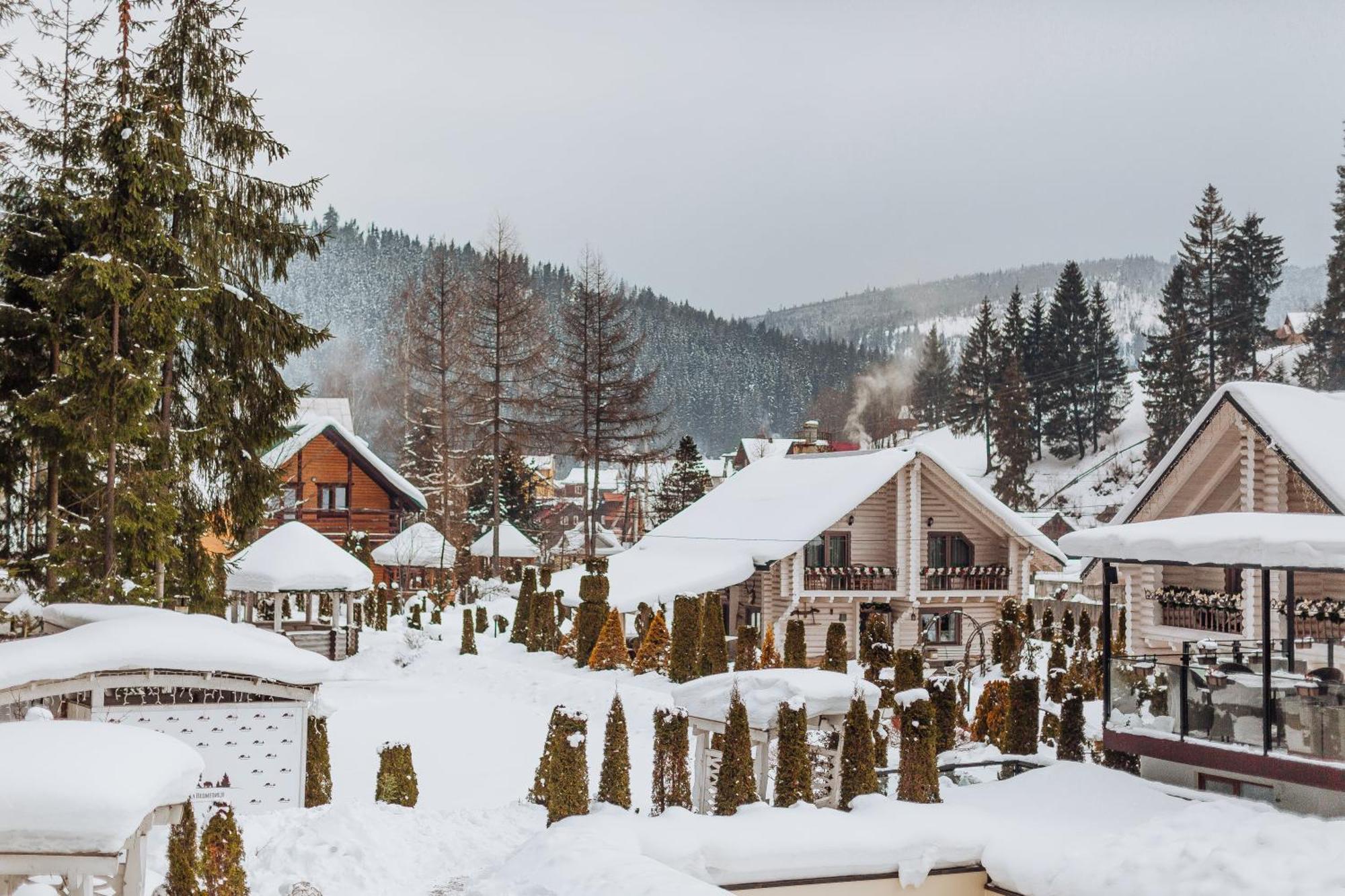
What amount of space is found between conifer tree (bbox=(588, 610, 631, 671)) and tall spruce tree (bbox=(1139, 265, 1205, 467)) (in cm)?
3785

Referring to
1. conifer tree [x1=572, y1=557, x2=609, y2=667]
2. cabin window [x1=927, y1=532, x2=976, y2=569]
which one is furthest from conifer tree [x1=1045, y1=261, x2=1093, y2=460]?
conifer tree [x1=572, y1=557, x2=609, y2=667]

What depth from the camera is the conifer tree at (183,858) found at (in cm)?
842

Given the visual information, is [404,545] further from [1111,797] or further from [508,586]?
[1111,797]

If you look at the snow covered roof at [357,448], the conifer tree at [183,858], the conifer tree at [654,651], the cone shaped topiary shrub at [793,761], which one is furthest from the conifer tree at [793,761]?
the snow covered roof at [357,448]

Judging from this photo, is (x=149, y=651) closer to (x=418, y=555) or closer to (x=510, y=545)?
(x=418, y=555)

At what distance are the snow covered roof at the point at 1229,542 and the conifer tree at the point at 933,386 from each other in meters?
68.9

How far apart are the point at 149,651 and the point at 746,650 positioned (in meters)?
11.7

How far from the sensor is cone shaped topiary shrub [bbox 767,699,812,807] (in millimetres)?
13422

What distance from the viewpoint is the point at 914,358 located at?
140375mm

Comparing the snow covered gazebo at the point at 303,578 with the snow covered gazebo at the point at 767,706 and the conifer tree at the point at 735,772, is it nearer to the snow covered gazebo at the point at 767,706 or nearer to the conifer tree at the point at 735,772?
the snow covered gazebo at the point at 767,706

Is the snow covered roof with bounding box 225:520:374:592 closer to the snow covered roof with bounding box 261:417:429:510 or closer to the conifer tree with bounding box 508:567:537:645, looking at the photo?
the conifer tree with bounding box 508:567:537:645

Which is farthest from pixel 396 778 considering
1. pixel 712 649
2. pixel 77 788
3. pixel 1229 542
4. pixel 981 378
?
pixel 981 378

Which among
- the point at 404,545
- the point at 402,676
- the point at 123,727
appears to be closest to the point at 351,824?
the point at 123,727

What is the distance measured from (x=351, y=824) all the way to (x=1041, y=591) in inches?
1776
